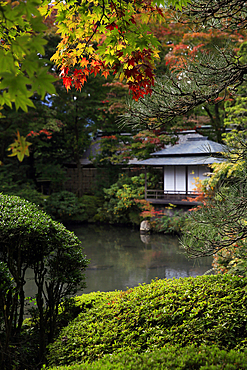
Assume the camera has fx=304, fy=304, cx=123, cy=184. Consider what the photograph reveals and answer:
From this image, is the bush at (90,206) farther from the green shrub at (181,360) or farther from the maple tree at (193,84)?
the green shrub at (181,360)

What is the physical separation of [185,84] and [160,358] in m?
2.64

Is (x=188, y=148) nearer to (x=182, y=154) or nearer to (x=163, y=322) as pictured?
(x=182, y=154)

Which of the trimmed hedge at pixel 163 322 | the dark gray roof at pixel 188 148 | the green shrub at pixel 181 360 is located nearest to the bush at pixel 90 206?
the dark gray roof at pixel 188 148

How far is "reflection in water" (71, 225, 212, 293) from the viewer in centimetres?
835

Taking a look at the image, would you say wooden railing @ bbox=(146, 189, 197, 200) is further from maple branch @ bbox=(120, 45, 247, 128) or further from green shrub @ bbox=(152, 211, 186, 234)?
maple branch @ bbox=(120, 45, 247, 128)

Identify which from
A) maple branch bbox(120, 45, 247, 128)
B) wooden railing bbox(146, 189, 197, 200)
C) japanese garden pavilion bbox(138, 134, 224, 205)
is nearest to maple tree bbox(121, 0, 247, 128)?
maple branch bbox(120, 45, 247, 128)

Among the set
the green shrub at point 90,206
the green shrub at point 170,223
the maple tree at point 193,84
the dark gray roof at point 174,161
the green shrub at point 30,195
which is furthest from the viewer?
the green shrub at point 90,206

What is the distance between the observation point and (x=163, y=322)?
3141 millimetres

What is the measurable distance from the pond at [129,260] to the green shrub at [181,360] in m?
3.70

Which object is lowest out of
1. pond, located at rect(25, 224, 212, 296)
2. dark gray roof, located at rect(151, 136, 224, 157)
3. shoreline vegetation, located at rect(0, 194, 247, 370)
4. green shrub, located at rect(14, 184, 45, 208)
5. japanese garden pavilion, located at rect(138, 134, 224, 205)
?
pond, located at rect(25, 224, 212, 296)

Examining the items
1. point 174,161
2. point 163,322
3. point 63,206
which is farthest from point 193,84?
point 63,206

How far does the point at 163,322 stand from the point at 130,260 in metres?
7.11

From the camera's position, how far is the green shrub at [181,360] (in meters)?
2.27

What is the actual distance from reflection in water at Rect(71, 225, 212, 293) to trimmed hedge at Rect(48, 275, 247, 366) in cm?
287
